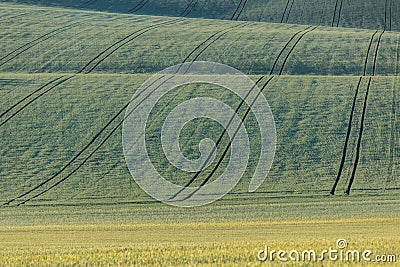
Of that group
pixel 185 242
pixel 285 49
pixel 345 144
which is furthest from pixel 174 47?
pixel 185 242

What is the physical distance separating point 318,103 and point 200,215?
1328cm

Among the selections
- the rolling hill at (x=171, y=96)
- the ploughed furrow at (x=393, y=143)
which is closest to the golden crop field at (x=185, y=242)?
the rolling hill at (x=171, y=96)

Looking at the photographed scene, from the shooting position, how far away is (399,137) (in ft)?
107

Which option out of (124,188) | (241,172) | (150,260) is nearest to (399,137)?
(241,172)

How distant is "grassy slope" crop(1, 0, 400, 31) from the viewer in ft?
196

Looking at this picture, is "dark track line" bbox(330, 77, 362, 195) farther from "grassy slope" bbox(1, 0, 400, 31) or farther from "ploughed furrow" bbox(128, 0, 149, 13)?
"ploughed furrow" bbox(128, 0, 149, 13)

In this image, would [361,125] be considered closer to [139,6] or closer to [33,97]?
[33,97]

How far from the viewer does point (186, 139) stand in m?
32.7

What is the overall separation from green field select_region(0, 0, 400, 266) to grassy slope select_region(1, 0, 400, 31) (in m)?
0.79

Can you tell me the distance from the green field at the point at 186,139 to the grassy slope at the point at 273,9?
2.58 ft

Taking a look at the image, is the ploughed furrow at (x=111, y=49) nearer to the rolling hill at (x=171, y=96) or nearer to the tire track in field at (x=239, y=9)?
the rolling hill at (x=171, y=96)

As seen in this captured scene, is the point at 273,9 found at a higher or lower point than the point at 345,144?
lower

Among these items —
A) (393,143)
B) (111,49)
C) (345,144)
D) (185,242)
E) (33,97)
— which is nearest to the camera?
(185,242)

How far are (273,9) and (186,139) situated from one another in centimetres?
3235
